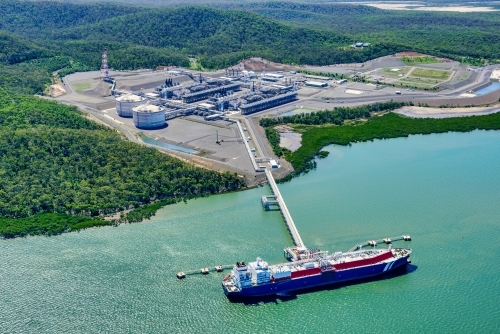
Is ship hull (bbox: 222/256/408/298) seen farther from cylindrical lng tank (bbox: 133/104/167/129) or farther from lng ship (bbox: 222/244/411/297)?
cylindrical lng tank (bbox: 133/104/167/129)

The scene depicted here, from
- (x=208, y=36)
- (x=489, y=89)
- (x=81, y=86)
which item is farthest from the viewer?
(x=208, y=36)

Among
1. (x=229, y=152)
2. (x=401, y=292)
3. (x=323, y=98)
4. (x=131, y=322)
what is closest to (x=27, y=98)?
(x=229, y=152)

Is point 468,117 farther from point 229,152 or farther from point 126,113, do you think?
point 126,113

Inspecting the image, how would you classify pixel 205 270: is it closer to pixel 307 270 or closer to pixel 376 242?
pixel 307 270

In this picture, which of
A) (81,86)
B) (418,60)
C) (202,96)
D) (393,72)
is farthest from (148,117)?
(418,60)

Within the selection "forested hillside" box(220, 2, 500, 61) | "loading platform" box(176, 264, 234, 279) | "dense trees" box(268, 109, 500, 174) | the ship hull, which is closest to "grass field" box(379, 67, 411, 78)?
"forested hillside" box(220, 2, 500, 61)

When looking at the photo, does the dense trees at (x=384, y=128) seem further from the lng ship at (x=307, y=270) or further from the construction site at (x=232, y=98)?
the lng ship at (x=307, y=270)
